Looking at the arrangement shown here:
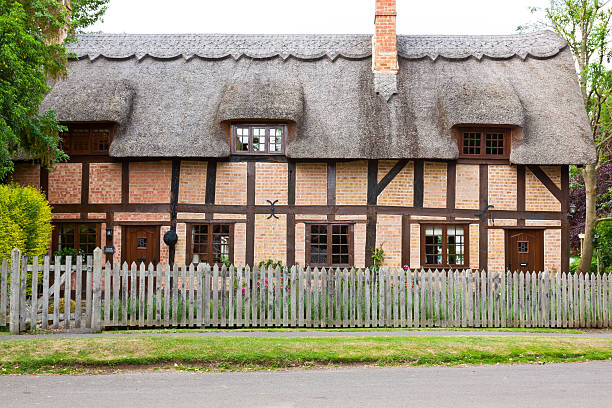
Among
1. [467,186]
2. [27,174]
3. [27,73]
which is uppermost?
[27,73]

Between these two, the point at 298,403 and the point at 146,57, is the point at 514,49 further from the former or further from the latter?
the point at 298,403

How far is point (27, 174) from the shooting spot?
17.6 meters

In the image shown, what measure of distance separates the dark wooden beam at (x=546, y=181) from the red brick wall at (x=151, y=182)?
1075 cm

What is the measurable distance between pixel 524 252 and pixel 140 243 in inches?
449

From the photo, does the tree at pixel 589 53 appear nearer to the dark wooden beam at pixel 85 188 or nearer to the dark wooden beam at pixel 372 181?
the dark wooden beam at pixel 372 181

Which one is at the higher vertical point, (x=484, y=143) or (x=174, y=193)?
(x=484, y=143)

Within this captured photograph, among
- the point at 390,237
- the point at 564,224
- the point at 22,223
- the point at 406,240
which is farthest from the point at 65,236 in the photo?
the point at 564,224

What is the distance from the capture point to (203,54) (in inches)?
768

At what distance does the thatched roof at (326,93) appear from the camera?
1675 cm

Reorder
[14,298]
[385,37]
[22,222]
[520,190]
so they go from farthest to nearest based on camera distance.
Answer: [385,37], [520,190], [22,222], [14,298]

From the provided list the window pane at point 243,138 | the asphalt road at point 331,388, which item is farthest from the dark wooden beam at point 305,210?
the asphalt road at point 331,388

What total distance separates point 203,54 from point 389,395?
49.2ft

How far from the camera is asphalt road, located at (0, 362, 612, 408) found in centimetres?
687

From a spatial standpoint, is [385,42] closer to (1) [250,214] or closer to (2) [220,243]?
(1) [250,214]
